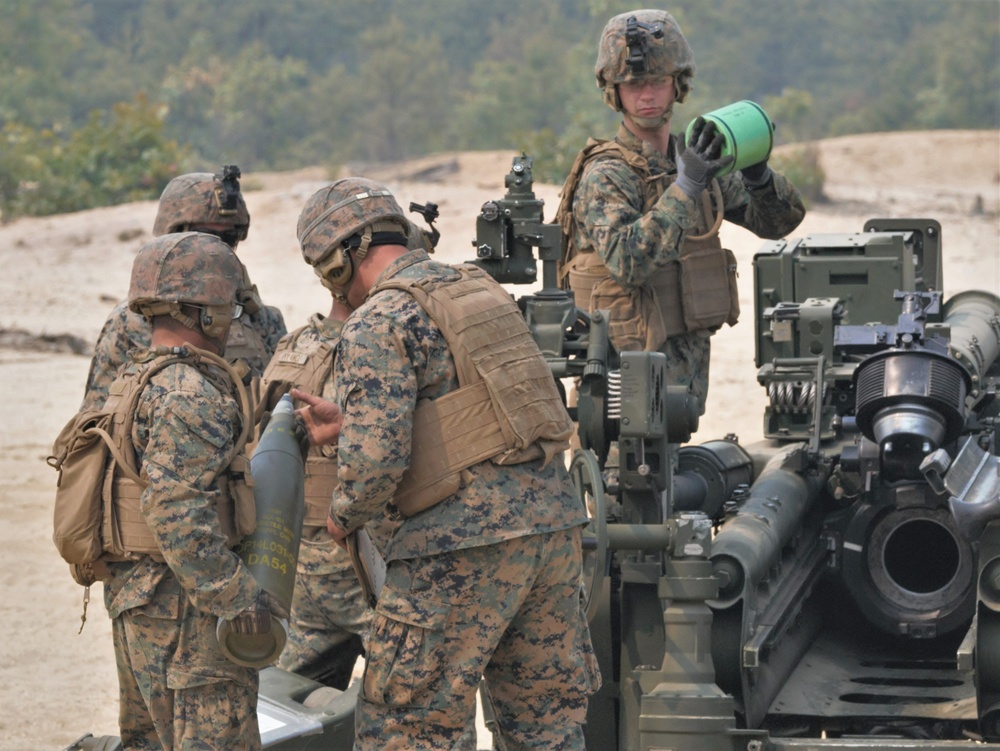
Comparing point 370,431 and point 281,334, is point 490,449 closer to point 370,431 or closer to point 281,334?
point 370,431

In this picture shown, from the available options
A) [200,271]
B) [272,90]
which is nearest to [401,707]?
[200,271]

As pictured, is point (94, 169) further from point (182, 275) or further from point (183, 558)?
point (183, 558)

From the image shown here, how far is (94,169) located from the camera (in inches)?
955

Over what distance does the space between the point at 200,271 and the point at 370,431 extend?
2.05 feet

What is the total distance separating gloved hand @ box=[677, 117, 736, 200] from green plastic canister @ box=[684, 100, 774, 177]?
2 centimetres

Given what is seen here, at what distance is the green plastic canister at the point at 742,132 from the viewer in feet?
18.9

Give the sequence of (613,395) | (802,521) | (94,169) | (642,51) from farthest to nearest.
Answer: (94,169) → (642,51) → (802,521) → (613,395)

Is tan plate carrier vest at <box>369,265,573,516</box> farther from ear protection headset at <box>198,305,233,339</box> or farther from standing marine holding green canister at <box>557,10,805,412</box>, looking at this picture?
standing marine holding green canister at <box>557,10,805,412</box>

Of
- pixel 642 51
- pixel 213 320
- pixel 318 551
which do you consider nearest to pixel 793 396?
pixel 642 51

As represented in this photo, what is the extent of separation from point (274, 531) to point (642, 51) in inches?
96.4

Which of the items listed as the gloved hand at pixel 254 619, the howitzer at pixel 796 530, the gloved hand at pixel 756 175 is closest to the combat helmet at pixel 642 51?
the gloved hand at pixel 756 175

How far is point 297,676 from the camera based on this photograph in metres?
5.33

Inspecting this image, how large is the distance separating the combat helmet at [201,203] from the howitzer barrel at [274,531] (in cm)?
145

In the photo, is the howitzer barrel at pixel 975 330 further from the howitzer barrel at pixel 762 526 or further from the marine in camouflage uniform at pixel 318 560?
the marine in camouflage uniform at pixel 318 560
